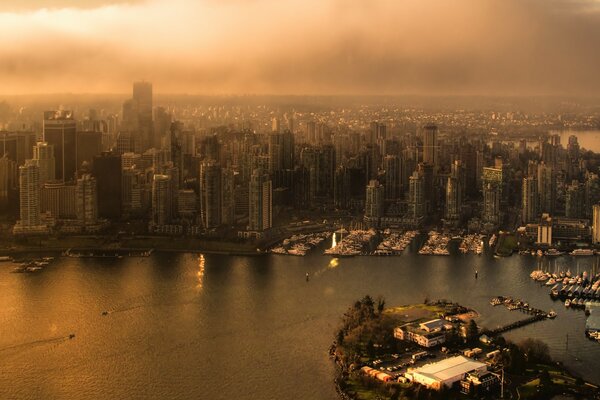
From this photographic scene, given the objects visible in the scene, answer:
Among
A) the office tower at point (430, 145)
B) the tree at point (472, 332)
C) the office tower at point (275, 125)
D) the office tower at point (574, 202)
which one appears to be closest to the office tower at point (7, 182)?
the office tower at point (275, 125)

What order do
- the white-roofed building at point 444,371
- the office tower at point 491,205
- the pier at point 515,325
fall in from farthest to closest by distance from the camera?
the office tower at point 491,205
the pier at point 515,325
the white-roofed building at point 444,371

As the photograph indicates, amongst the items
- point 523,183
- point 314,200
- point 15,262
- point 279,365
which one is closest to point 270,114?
point 314,200

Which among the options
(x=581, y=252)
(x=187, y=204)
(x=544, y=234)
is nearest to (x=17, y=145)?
(x=187, y=204)

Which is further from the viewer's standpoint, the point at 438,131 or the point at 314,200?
the point at 438,131

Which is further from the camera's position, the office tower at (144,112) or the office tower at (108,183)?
the office tower at (144,112)

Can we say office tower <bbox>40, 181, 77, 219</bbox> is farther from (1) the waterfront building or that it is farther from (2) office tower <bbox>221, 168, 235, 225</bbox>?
(1) the waterfront building

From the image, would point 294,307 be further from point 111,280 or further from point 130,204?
point 130,204

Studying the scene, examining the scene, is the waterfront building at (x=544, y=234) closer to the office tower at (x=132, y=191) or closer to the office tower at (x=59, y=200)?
the office tower at (x=132, y=191)
